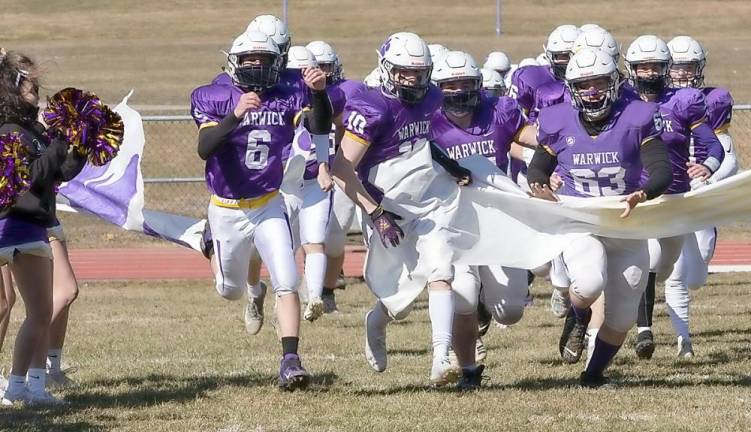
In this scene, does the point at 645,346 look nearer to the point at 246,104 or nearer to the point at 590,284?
the point at 590,284

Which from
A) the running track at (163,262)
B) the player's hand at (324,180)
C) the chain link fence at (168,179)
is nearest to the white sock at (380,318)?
the player's hand at (324,180)

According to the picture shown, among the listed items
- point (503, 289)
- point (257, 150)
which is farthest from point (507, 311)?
point (257, 150)

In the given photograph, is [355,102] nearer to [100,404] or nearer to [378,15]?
[100,404]

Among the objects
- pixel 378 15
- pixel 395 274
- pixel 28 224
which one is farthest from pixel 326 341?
pixel 378 15

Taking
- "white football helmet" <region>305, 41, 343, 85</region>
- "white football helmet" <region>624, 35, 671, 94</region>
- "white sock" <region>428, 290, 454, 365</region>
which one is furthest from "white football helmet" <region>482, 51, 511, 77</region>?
"white sock" <region>428, 290, 454, 365</region>

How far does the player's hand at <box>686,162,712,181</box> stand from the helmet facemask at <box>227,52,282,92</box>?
8.49 ft

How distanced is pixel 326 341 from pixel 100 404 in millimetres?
2793

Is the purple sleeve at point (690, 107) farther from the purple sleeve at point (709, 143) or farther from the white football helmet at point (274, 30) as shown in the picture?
the white football helmet at point (274, 30)

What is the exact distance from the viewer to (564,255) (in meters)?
7.21

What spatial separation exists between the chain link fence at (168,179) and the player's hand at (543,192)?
8092mm

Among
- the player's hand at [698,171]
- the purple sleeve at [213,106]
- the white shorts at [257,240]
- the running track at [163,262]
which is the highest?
the purple sleeve at [213,106]

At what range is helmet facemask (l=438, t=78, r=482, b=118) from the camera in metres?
7.45

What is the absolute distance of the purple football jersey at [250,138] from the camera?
7199 millimetres

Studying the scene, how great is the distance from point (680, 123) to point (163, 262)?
24.5 feet
